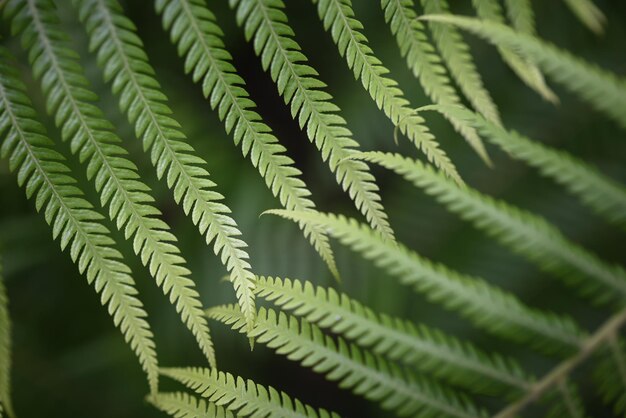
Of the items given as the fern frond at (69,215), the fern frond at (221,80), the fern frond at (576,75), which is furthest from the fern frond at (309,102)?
the fern frond at (69,215)

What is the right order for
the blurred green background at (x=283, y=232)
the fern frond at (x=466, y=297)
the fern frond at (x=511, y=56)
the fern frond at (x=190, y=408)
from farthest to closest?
the blurred green background at (x=283, y=232) < the fern frond at (x=511, y=56) < the fern frond at (x=190, y=408) < the fern frond at (x=466, y=297)

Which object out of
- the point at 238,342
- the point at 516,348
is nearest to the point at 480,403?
the point at 516,348

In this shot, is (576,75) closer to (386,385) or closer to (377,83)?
(377,83)

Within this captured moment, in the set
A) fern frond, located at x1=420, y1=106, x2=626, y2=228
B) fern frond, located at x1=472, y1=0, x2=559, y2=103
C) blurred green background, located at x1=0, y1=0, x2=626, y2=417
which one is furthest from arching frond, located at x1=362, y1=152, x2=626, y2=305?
blurred green background, located at x1=0, y1=0, x2=626, y2=417

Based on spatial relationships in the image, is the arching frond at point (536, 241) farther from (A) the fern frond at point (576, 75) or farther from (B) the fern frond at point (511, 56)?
(B) the fern frond at point (511, 56)

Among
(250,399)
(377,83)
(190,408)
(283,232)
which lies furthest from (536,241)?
(283,232)

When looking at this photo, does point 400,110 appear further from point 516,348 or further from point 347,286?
point 516,348
